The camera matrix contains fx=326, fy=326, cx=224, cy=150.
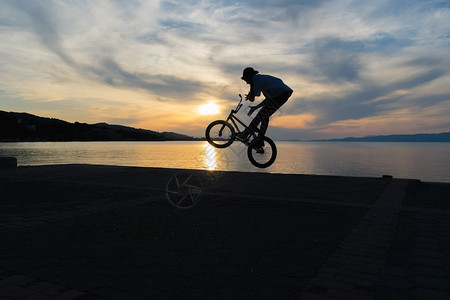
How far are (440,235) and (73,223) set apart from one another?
8.01 m

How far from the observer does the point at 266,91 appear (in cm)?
598

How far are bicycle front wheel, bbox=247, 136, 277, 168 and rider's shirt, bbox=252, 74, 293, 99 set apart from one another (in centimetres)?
92

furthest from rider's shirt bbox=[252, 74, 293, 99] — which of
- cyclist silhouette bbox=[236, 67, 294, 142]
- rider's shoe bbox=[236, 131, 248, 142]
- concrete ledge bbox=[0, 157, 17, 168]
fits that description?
concrete ledge bbox=[0, 157, 17, 168]

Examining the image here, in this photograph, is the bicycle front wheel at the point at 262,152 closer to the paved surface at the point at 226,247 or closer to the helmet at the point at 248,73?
the helmet at the point at 248,73

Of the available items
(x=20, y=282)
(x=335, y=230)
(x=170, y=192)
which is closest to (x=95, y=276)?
(x=20, y=282)

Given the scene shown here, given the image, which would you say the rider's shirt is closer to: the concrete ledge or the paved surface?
the paved surface

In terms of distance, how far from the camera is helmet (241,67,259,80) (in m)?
6.03

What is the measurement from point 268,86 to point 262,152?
1255 mm

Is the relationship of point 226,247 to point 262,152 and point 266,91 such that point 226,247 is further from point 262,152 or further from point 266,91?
point 266,91

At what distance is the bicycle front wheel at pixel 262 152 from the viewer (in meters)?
6.23

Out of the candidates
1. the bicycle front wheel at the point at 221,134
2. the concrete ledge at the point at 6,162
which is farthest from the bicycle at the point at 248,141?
the concrete ledge at the point at 6,162

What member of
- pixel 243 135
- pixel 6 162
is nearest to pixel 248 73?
pixel 243 135

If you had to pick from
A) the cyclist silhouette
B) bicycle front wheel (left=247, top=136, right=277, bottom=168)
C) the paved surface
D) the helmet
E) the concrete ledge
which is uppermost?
the helmet

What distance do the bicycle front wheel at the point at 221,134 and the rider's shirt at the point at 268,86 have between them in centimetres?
95
